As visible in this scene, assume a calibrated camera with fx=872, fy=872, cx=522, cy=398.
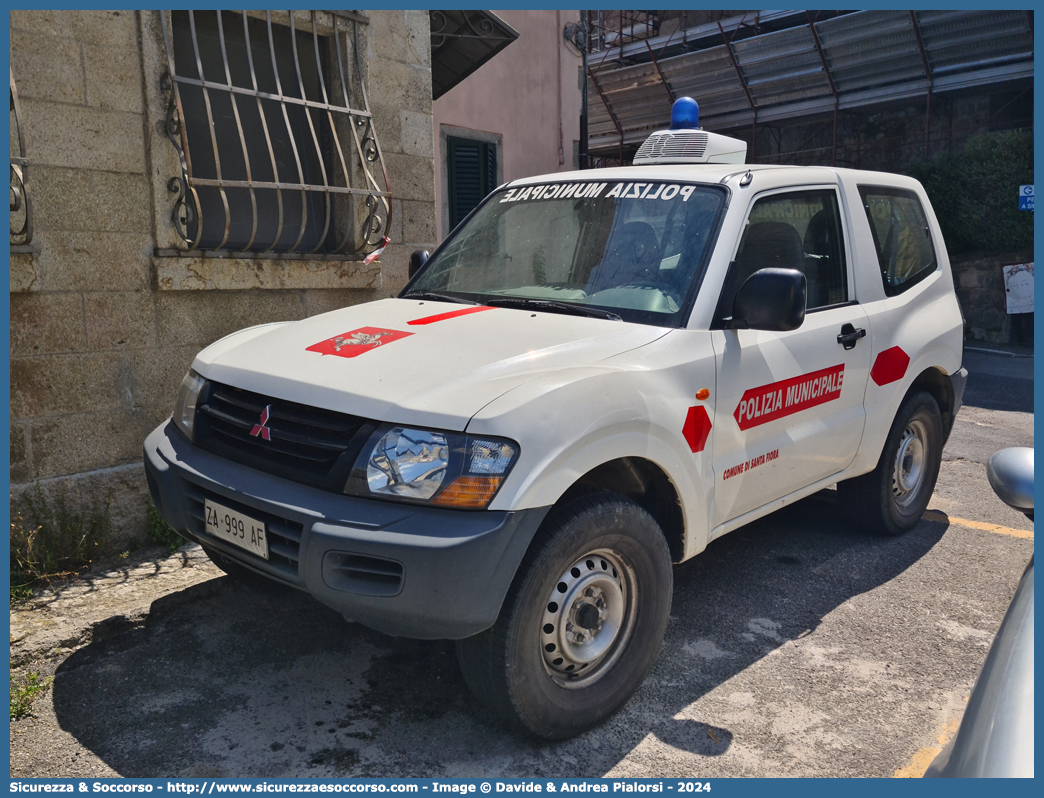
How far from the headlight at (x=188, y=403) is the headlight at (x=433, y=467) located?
0.98 m

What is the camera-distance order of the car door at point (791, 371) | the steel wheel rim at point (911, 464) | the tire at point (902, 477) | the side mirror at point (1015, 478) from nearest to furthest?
the side mirror at point (1015, 478) → the car door at point (791, 371) → the tire at point (902, 477) → the steel wheel rim at point (911, 464)

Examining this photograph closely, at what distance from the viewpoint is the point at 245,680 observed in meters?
3.42

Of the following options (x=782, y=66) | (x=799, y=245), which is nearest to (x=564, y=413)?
(x=799, y=245)

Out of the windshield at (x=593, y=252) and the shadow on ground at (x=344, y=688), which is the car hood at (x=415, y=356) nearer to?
the windshield at (x=593, y=252)

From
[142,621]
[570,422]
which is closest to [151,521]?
[142,621]

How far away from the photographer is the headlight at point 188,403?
3348 mm

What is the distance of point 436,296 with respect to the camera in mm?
4023

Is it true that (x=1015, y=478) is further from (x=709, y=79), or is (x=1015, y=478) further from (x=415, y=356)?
(x=709, y=79)

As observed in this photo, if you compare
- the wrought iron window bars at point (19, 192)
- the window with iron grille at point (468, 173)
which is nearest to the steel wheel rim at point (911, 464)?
the wrought iron window bars at point (19, 192)

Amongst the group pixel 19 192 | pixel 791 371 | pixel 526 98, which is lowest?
pixel 791 371

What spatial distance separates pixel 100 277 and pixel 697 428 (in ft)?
10.6

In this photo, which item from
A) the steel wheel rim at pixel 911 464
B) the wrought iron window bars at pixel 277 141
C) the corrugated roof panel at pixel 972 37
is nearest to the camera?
the steel wheel rim at pixel 911 464

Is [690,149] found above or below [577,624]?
above

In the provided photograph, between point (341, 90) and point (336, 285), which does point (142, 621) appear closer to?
point (336, 285)
